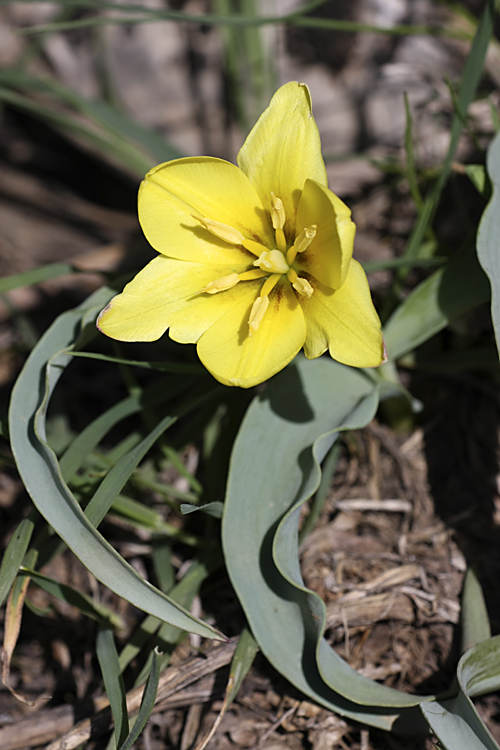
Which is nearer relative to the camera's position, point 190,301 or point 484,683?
point 484,683

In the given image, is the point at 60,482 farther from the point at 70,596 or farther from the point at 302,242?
the point at 302,242

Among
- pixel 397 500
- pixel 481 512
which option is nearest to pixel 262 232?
pixel 397 500

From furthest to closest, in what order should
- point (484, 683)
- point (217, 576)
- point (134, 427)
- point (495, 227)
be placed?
point (134, 427) < point (217, 576) < point (495, 227) < point (484, 683)

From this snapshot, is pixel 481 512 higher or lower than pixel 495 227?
lower

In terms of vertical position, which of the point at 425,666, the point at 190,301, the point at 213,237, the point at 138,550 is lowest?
the point at 425,666

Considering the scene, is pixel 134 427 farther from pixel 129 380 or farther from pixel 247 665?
pixel 247 665

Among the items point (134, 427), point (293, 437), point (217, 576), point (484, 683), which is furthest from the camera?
point (134, 427)
